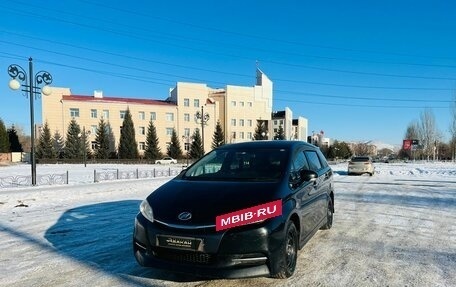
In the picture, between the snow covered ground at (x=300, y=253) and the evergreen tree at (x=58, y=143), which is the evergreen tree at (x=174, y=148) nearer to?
the evergreen tree at (x=58, y=143)

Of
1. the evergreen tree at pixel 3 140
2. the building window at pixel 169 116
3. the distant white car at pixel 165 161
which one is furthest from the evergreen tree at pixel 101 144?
the evergreen tree at pixel 3 140

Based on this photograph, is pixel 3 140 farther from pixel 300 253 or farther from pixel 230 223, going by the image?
pixel 230 223

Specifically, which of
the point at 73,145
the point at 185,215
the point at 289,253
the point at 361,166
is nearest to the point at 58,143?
the point at 73,145

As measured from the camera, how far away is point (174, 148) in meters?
72.1

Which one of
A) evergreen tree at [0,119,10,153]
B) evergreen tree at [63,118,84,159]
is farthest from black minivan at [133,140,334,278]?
evergreen tree at [0,119,10,153]

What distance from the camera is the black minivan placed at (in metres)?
3.89

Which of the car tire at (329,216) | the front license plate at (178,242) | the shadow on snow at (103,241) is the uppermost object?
the front license plate at (178,242)

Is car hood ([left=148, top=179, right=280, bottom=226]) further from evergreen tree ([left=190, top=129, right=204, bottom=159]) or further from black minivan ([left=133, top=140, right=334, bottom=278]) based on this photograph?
evergreen tree ([left=190, top=129, right=204, bottom=159])

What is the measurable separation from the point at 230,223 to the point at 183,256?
608 millimetres

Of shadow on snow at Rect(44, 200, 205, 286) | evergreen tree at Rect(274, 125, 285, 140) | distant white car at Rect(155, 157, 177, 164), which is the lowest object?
distant white car at Rect(155, 157, 177, 164)

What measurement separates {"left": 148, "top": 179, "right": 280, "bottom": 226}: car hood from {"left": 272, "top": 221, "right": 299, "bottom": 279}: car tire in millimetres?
476

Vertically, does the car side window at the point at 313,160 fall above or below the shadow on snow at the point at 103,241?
above

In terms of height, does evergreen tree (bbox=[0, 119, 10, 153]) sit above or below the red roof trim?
below

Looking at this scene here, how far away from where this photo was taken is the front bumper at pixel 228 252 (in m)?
3.87
